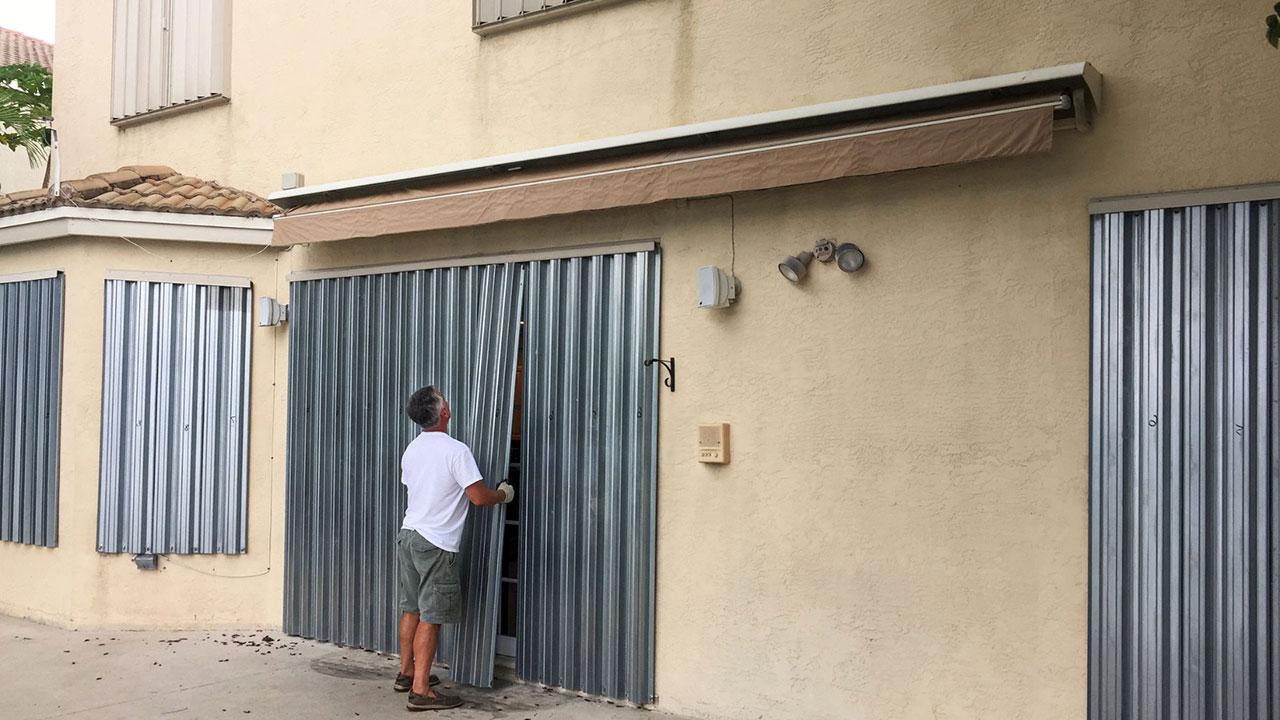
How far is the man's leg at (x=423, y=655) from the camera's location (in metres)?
6.52

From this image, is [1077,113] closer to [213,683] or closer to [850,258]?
[850,258]

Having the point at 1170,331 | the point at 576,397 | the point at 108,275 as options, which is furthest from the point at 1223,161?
the point at 108,275

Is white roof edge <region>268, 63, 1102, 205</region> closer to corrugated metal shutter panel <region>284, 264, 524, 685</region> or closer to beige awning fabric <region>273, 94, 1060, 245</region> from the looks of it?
beige awning fabric <region>273, 94, 1060, 245</region>

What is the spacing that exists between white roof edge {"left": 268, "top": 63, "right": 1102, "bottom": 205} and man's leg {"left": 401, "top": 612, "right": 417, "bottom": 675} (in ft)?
9.21

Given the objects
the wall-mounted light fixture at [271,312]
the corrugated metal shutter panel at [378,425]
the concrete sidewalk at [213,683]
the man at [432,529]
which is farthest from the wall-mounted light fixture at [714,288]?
the wall-mounted light fixture at [271,312]

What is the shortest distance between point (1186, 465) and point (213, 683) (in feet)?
19.0

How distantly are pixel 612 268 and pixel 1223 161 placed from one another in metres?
3.34

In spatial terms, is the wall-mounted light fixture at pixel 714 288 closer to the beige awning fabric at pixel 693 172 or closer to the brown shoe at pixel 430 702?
the beige awning fabric at pixel 693 172

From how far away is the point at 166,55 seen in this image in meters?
9.86

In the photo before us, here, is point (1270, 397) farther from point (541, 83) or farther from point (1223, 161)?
point (541, 83)

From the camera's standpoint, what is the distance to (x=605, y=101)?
7004 mm

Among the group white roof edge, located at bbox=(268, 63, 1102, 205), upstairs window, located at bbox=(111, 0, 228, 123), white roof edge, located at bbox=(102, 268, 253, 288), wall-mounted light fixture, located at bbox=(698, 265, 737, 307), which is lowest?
wall-mounted light fixture, located at bbox=(698, 265, 737, 307)

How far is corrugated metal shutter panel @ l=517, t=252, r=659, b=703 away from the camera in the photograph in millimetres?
6543

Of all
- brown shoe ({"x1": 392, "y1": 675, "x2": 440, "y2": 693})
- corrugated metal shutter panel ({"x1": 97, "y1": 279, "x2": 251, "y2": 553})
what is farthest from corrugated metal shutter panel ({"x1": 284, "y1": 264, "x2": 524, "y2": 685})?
corrugated metal shutter panel ({"x1": 97, "y1": 279, "x2": 251, "y2": 553})
